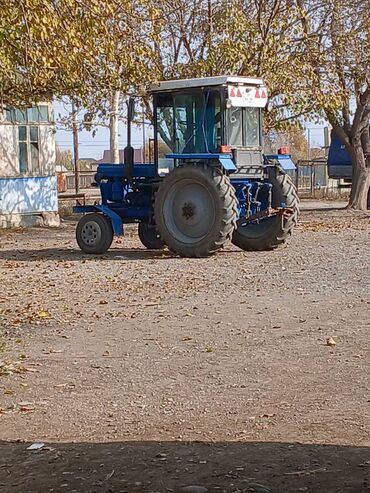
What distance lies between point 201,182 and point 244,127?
5.67 feet

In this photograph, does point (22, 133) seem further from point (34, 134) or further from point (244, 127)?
point (244, 127)

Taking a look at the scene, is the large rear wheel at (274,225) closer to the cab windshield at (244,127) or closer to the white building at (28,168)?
the cab windshield at (244,127)

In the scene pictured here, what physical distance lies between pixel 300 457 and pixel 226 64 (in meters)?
17.4

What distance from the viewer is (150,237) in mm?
18703

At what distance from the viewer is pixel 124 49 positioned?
1537 centimetres

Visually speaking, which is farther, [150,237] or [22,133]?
[22,133]

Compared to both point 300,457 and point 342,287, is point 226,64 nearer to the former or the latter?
point 342,287

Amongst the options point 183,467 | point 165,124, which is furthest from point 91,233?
A: point 183,467

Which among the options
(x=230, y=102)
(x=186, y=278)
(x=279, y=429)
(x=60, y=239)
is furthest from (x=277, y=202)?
(x=279, y=429)

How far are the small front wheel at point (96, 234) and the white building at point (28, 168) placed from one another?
28.5ft

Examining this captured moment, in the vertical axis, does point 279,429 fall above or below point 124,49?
below

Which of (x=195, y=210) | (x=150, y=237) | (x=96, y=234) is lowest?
(x=150, y=237)

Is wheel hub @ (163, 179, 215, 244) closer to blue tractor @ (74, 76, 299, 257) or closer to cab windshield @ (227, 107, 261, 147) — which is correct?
blue tractor @ (74, 76, 299, 257)

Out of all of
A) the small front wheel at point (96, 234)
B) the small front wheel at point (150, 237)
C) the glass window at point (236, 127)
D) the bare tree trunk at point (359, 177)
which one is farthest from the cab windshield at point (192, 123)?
the bare tree trunk at point (359, 177)
